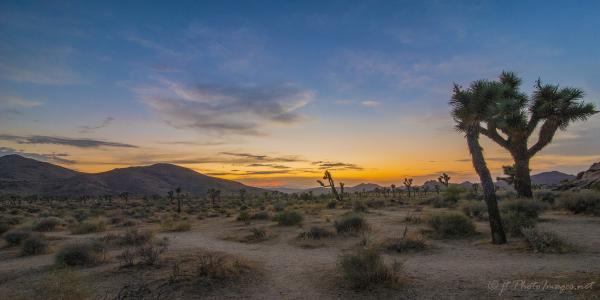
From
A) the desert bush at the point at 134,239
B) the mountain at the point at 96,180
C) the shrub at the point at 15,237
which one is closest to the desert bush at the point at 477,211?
the desert bush at the point at 134,239

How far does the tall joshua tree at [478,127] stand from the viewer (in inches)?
481

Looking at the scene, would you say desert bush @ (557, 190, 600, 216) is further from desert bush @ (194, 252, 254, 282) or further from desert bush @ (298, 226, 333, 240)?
desert bush @ (194, 252, 254, 282)

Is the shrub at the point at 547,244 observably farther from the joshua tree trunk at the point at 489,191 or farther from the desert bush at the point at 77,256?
the desert bush at the point at 77,256

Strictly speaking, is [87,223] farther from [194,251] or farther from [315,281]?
[315,281]

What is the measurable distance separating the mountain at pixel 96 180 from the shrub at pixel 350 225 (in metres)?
Answer: 117

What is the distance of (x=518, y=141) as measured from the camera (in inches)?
875

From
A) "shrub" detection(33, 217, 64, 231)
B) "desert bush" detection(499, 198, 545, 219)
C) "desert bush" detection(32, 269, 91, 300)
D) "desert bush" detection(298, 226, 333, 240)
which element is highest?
"desert bush" detection(499, 198, 545, 219)

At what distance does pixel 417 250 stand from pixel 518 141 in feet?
46.4

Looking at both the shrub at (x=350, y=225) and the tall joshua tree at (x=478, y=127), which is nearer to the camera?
the tall joshua tree at (x=478, y=127)

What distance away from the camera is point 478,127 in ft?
53.7

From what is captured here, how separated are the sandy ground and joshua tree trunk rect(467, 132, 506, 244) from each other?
0.47m

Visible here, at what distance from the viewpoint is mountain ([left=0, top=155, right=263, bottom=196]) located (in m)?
120

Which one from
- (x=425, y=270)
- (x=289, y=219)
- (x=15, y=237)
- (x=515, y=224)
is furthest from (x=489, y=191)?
(x=15, y=237)

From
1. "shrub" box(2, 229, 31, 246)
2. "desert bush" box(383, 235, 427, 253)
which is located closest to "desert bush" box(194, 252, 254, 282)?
"desert bush" box(383, 235, 427, 253)
